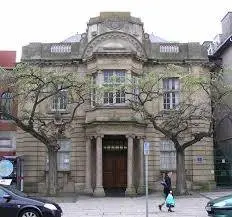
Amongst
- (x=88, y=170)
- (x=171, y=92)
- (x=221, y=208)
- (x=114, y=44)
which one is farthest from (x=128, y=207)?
(x=114, y=44)

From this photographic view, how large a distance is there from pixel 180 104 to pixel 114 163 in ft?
22.0

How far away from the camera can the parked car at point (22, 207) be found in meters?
17.2

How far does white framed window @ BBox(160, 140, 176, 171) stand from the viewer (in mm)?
33500

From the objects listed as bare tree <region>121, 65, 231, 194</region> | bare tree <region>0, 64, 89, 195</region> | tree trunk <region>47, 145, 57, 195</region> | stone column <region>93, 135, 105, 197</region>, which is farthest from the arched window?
bare tree <region>121, 65, 231, 194</region>

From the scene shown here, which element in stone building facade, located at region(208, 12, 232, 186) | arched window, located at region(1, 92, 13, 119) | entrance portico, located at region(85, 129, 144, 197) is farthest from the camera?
stone building facade, located at region(208, 12, 232, 186)

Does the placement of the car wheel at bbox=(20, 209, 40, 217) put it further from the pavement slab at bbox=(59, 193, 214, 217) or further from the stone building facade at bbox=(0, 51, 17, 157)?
the stone building facade at bbox=(0, 51, 17, 157)

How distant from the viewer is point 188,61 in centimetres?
3416

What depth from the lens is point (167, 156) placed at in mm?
33625

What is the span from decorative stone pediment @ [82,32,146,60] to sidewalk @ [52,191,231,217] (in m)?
9.62

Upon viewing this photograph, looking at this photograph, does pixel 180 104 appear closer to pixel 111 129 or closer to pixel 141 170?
pixel 111 129

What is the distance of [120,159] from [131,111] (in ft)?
13.6

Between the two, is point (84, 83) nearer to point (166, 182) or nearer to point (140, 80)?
point (140, 80)

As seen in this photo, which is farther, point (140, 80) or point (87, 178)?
point (87, 178)

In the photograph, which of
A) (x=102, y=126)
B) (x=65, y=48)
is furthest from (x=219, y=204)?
(x=65, y=48)
